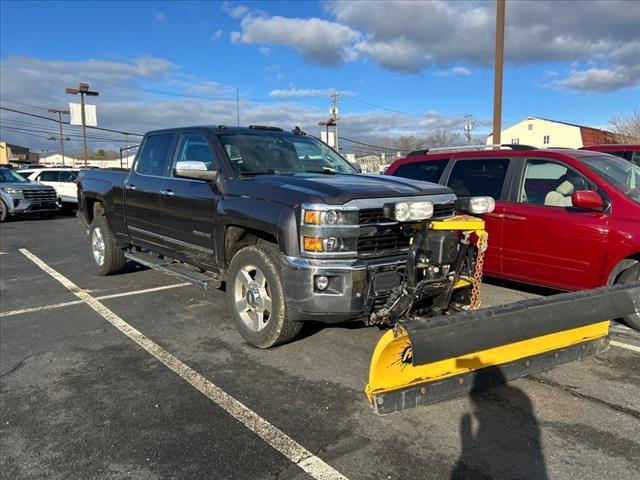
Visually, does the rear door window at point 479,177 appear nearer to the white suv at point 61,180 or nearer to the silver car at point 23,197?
the silver car at point 23,197

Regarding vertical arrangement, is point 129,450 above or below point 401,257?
below

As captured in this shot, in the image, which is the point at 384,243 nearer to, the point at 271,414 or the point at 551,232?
the point at 271,414

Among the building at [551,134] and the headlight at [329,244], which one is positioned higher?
the building at [551,134]

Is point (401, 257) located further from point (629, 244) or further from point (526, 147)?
point (526, 147)

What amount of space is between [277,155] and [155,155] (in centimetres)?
186

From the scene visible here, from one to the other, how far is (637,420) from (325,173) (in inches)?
130

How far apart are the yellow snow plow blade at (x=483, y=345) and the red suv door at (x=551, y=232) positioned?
4.23 ft

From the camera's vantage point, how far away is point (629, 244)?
482 cm

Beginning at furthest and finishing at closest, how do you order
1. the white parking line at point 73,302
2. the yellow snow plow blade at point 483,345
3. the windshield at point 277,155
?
the white parking line at point 73,302 < the windshield at point 277,155 < the yellow snow plow blade at point 483,345

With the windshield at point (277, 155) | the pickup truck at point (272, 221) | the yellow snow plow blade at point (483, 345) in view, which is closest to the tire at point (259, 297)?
→ the pickup truck at point (272, 221)

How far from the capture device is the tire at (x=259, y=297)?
4.12m

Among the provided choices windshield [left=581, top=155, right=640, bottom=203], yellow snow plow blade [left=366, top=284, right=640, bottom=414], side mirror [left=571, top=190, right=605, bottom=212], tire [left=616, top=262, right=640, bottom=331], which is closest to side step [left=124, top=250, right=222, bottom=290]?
yellow snow plow blade [left=366, top=284, right=640, bottom=414]

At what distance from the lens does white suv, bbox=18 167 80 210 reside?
62.9 feet

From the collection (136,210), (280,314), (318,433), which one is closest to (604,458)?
(318,433)
